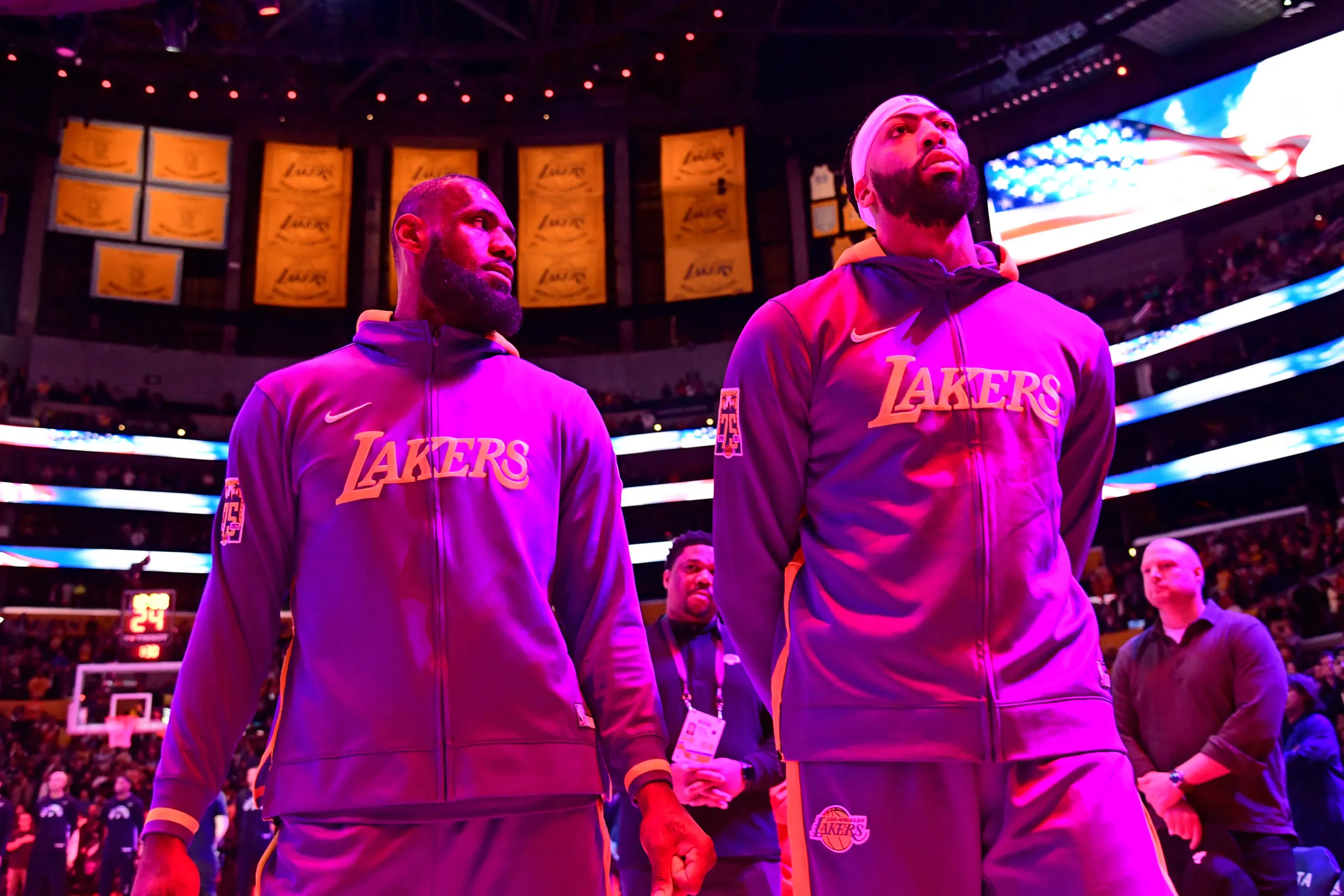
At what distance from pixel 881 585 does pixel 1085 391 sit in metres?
0.69

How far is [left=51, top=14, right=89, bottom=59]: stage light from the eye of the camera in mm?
16953

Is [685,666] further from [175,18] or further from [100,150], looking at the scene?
[100,150]

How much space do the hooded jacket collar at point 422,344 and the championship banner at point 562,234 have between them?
22.3 m

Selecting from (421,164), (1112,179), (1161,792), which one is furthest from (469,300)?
(421,164)

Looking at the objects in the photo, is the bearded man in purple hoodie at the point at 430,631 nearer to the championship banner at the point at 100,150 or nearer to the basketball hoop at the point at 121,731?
the basketball hoop at the point at 121,731

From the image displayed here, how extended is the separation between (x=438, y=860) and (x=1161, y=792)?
3091mm

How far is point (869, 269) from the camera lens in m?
2.51

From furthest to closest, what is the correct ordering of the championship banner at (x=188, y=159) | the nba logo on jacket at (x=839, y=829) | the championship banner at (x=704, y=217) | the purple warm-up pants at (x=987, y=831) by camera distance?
the championship banner at (x=704, y=217)
the championship banner at (x=188, y=159)
the nba logo on jacket at (x=839, y=829)
the purple warm-up pants at (x=987, y=831)

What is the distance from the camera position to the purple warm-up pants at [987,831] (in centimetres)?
191

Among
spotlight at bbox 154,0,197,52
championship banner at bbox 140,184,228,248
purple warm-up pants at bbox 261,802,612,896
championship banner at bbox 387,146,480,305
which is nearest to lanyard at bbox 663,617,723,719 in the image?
purple warm-up pants at bbox 261,802,612,896

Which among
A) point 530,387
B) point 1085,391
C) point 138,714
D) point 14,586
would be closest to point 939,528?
point 1085,391

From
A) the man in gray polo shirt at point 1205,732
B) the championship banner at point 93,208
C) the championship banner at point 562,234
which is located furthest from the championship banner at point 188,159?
the man in gray polo shirt at point 1205,732

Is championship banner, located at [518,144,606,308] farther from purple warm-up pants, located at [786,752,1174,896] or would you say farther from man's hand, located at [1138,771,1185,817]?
purple warm-up pants, located at [786,752,1174,896]

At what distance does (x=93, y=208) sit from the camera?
78.4 feet
